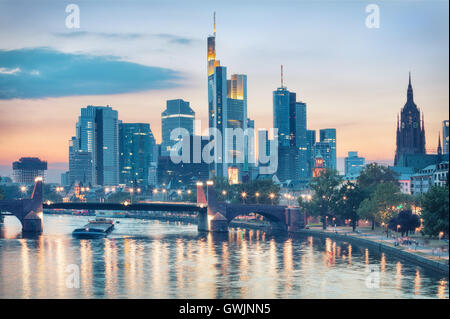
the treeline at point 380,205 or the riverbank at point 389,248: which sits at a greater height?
the treeline at point 380,205

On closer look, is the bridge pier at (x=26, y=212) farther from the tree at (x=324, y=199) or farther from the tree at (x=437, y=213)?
the tree at (x=437, y=213)

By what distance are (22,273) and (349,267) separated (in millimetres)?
39594

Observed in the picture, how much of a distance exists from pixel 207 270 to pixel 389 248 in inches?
1138

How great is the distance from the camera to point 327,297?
63.7m

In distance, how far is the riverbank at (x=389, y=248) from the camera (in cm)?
7492

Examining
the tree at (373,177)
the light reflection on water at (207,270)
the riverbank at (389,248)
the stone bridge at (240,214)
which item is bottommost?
the light reflection on water at (207,270)

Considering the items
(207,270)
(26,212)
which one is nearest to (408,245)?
(207,270)

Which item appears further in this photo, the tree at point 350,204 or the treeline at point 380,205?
the tree at point 350,204

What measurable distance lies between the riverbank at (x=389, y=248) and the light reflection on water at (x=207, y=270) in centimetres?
A: 135

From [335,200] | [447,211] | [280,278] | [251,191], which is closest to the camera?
[280,278]

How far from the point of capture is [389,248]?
310 ft

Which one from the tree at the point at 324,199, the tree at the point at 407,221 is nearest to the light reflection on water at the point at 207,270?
the tree at the point at 407,221

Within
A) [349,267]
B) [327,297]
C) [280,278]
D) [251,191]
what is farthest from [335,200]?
[327,297]
